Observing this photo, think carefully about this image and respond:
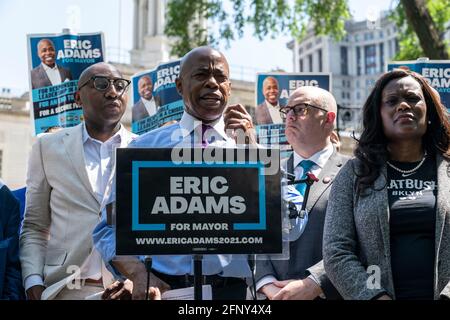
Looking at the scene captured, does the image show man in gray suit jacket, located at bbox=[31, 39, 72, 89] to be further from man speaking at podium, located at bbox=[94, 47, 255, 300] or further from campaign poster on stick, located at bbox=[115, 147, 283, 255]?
campaign poster on stick, located at bbox=[115, 147, 283, 255]

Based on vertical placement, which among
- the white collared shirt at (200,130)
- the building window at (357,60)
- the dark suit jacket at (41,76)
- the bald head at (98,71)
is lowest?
the white collared shirt at (200,130)

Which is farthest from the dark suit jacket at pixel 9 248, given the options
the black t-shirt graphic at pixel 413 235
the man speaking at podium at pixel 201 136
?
the black t-shirt graphic at pixel 413 235

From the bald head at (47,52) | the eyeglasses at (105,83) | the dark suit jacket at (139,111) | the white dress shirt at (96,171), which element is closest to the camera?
the white dress shirt at (96,171)

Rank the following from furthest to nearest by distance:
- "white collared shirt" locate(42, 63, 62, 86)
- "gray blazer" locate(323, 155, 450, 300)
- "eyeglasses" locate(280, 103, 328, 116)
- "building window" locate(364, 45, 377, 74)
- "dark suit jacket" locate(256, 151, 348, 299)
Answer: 1. "building window" locate(364, 45, 377, 74)
2. "white collared shirt" locate(42, 63, 62, 86)
3. "eyeglasses" locate(280, 103, 328, 116)
4. "dark suit jacket" locate(256, 151, 348, 299)
5. "gray blazer" locate(323, 155, 450, 300)

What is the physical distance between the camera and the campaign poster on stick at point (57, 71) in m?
6.92

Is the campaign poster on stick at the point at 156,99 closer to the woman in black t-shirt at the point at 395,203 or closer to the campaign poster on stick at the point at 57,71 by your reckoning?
the campaign poster on stick at the point at 57,71

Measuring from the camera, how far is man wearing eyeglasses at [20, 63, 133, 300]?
4.76m

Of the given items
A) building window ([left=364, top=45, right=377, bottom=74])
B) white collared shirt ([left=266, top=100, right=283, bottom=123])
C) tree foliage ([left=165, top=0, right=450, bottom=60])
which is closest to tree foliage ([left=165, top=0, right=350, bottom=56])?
tree foliage ([left=165, top=0, right=450, bottom=60])

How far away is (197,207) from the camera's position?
354 centimetres

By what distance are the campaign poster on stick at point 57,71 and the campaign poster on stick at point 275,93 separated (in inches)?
61.7

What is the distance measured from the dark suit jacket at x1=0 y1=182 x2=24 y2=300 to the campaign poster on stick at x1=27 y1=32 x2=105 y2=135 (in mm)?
1900

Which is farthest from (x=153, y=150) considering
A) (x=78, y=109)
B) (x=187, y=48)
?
(x=187, y=48)
